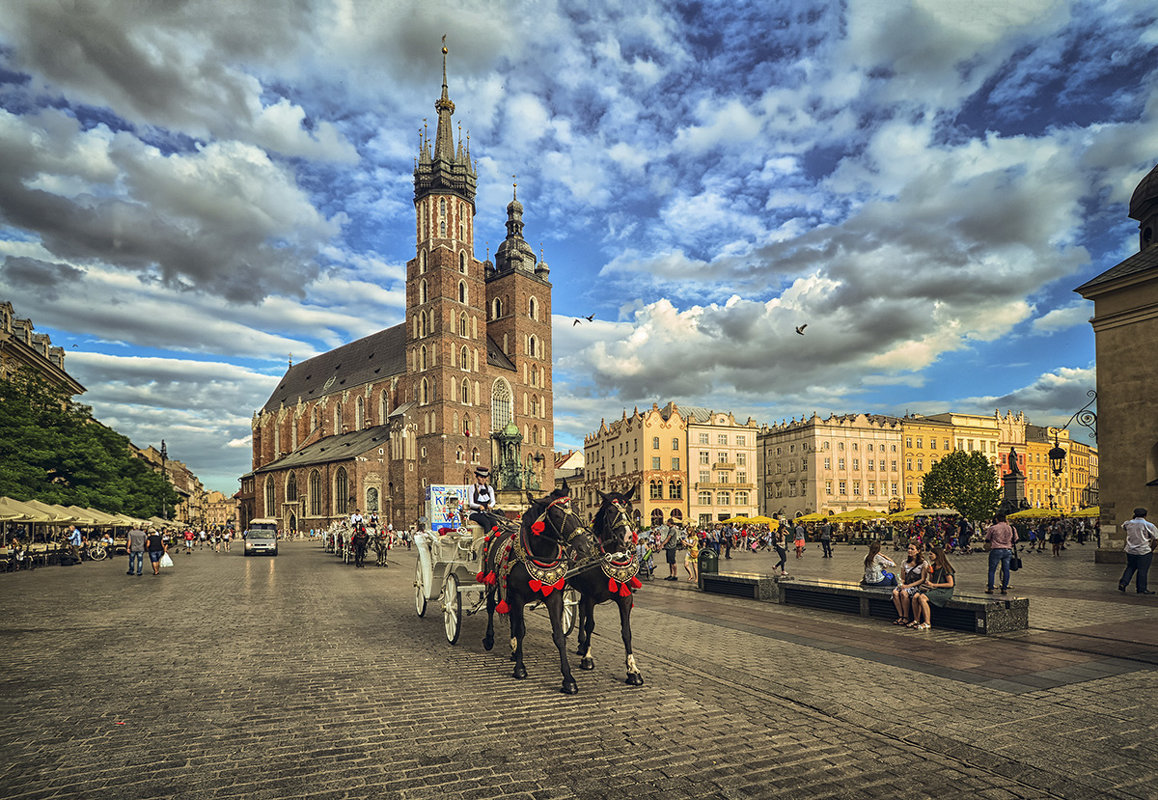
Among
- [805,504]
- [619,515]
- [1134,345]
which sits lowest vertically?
[805,504]

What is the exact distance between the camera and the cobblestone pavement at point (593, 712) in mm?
4836

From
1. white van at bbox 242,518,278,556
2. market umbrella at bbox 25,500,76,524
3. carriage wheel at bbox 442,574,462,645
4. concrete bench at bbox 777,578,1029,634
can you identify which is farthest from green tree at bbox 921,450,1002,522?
market umbrella at bbox 25,500,76,524

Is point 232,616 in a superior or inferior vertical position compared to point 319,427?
inferior

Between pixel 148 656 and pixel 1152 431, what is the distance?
82.6 ft

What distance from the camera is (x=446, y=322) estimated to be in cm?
7031

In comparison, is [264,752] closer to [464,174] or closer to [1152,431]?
[1152,431]

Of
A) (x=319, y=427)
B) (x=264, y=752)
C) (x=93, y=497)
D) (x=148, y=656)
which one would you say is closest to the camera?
(x=264, y=752)

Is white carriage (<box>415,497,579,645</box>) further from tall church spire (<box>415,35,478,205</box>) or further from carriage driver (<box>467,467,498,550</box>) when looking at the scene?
tall church spire (<box>415,35,478,205</box>)

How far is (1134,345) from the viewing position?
21.2 m

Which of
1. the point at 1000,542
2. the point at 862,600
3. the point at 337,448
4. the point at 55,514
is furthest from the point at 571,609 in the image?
the point at 337,448

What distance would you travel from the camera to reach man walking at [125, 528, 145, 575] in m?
24.8

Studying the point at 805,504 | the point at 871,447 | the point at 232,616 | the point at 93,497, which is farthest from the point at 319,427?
the point at 232,616

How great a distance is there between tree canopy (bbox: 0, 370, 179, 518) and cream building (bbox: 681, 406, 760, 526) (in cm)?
5251

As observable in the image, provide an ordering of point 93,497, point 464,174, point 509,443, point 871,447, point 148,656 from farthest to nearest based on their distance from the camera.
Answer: point 871,447, point 464,174, point 509,443, point 93,497, point 148,656
